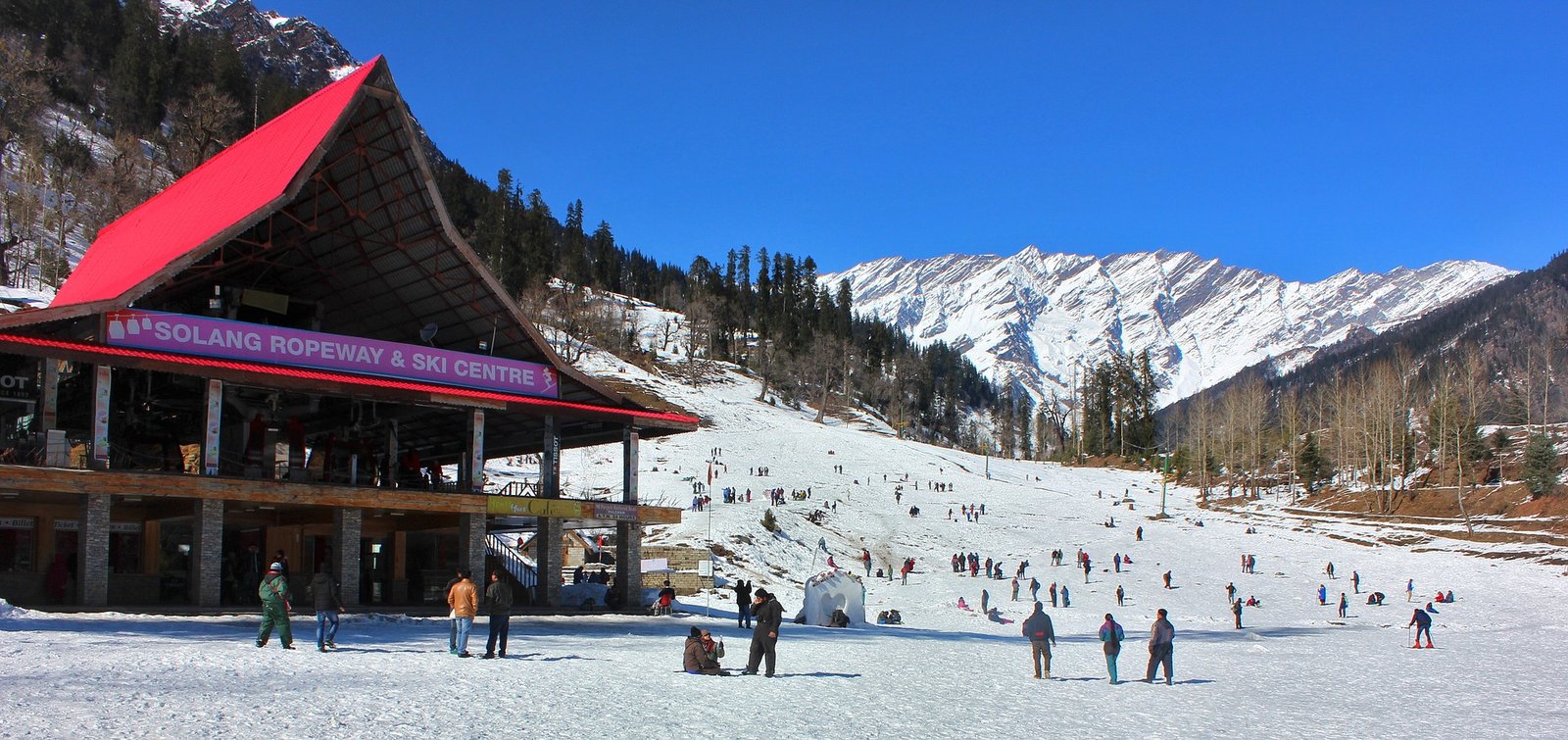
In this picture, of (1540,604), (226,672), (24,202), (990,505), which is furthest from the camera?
(990,505)

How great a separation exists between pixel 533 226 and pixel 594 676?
12248 cm

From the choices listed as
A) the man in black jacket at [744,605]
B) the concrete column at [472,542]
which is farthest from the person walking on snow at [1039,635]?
the concrete column at [472,542]

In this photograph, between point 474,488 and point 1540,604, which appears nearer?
point 474,488

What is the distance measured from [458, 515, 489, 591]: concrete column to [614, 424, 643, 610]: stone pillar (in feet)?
14.8

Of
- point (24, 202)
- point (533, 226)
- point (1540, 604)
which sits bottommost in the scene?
point (1540, 604)

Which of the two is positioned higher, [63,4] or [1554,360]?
[63,4]

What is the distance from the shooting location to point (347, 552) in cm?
2855

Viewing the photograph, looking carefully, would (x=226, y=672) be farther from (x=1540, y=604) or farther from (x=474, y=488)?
(x=1540, y=604)

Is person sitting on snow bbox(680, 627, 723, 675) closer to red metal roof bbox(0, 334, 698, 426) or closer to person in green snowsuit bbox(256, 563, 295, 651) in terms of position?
person in green snowsuit bbox(256, 563, 295, 651)

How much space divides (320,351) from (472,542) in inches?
247

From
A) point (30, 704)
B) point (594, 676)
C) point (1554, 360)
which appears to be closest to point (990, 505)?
point (594, 676)

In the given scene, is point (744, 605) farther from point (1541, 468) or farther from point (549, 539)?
point (1541, 468)

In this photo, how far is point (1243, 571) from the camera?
57.7 meters

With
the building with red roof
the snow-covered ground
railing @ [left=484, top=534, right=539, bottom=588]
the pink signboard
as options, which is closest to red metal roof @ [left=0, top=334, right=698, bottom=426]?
the building with red roof
